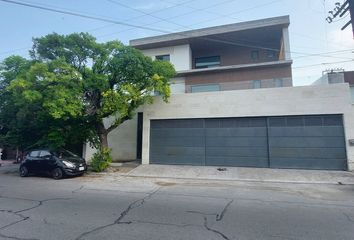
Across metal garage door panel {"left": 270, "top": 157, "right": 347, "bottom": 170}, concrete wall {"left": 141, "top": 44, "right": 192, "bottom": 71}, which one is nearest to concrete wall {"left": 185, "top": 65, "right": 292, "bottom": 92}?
concrete wall {"left": 141, "top": 44, "right": 192, "bottom": 71}

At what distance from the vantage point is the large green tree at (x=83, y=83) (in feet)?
42.9

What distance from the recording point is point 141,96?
49.6ft

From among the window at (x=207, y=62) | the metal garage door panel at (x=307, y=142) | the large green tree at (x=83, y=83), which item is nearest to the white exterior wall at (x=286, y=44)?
the window at (x=207, y=62)

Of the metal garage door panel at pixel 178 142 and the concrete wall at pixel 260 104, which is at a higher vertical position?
the concrete wall at pixel 260 104

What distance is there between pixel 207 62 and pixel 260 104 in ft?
35.0

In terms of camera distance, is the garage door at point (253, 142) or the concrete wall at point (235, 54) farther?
the concrete wall at point (235, 54)

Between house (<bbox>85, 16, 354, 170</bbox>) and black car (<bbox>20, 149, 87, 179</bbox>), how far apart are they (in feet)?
15.8

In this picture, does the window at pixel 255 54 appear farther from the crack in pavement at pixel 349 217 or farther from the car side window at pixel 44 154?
the car side window at pixel 44 154

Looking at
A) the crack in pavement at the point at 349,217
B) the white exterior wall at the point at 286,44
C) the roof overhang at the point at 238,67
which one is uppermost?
the white exterior wall at the point at 286,44

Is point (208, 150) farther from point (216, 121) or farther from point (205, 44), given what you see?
point (205, 44)

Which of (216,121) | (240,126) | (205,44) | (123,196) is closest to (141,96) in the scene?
(216,121)

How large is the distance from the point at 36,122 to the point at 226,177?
513 inches

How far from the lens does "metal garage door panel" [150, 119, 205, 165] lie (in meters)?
16.0

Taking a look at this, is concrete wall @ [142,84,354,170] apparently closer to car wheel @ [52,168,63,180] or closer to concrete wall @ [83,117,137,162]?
concrete wall @ [83,117,137,162]
